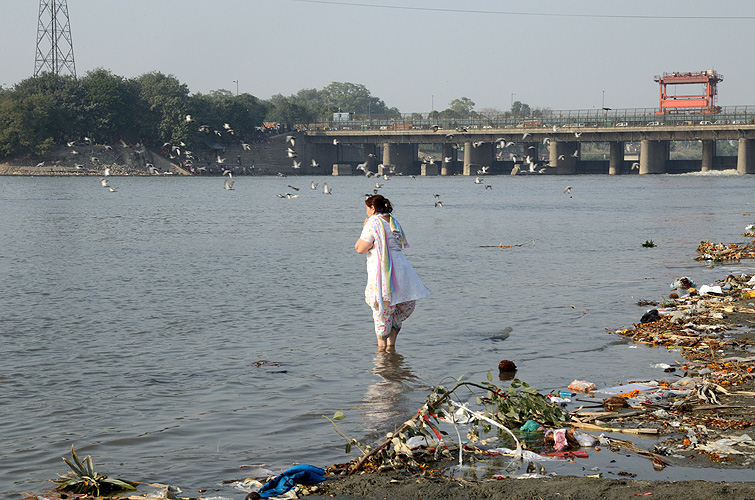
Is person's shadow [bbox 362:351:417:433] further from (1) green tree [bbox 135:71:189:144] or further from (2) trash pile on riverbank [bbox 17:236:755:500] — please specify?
(1) green tree [bbox 135:71:189:144]

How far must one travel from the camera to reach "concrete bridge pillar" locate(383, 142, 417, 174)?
128 meters

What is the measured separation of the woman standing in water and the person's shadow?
52cm

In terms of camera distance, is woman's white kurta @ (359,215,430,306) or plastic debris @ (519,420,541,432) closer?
plastic debris @ (519,420,541,432)

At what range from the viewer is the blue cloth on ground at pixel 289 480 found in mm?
5582

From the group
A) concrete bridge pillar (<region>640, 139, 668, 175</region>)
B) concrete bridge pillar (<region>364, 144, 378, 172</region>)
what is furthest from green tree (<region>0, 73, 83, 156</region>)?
concrete bridge pillar (<region>640, 139, 668, 175</region>)

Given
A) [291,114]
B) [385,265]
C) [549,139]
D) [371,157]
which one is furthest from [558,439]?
[291,114]

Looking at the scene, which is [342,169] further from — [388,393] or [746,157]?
[388,393]

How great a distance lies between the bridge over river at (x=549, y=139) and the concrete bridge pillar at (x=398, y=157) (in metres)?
0.15

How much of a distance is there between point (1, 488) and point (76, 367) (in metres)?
4.01

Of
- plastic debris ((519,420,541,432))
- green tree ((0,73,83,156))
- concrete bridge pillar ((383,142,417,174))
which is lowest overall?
plastic debris ((519,420,541,432))

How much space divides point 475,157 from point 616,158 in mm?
19707

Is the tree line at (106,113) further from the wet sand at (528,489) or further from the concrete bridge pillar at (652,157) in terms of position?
the wet sand at (528,489)

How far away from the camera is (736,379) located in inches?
313

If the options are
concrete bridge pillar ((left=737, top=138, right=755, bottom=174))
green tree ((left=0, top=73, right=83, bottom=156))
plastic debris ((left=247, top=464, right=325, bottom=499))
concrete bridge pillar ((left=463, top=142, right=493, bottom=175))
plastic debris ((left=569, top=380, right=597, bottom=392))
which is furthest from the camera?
concrete bridge pillar ((left=463, top=142, right=493, bottom=175))
